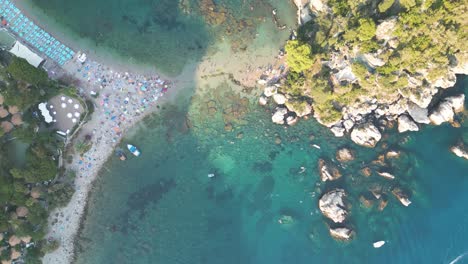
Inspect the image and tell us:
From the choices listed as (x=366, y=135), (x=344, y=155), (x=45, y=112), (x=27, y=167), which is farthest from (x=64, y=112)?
(x=366, y=135)

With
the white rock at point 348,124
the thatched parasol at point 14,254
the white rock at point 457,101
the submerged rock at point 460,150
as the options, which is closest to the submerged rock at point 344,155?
the white rock at point 348,124

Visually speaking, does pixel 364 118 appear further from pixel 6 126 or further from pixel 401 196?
pixel 6 126

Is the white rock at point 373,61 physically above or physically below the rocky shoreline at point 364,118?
above

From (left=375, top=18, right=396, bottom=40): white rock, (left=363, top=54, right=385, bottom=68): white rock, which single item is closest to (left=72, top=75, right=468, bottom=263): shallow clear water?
(left=363, top=54, right=385, bottom=68): white rock

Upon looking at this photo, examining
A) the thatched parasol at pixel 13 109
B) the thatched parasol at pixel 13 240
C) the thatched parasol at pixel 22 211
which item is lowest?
the thatched parasol at pixel 13 240

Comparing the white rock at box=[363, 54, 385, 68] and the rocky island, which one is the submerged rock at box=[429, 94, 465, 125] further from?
the white rock at box=[363, 54, 385, 68]

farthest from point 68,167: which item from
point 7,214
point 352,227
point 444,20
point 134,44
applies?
point 444,20

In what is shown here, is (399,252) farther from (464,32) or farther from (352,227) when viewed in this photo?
(464,32)

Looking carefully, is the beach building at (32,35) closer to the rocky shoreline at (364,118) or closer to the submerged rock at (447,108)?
the rocky shoreline at (364,118)
